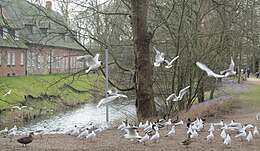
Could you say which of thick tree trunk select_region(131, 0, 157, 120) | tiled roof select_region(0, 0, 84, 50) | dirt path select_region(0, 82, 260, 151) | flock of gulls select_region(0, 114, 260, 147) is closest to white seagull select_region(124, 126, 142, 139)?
Answer: flock of gulls select_region(0, 114, 260, 147)

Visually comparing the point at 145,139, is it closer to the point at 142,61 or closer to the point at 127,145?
the point at 127,145

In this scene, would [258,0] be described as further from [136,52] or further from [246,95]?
[246,95]

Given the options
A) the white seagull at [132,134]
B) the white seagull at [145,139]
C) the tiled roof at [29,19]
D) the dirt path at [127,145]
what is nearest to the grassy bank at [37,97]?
the tiled roof at [29,19]

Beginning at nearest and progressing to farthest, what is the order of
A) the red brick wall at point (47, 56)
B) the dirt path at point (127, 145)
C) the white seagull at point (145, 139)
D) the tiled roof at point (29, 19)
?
the dirt path at point (127, 145), the white seagull at point (145, 139), the tiled roof at point (29, 19), the red brick wall at point (47, 56)

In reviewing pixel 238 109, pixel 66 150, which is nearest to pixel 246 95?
pixel 238 109

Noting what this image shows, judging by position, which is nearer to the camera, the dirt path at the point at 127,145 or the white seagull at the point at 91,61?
the dirt path at the point at 127,145

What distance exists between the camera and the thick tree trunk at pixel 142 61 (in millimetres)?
17031

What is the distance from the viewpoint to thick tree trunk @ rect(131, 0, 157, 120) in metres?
17.0

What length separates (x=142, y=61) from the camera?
56.2 feet

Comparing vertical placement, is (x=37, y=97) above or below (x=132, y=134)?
below

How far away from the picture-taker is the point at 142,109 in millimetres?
17422

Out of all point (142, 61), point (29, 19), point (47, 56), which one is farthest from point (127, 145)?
point (47, 56)

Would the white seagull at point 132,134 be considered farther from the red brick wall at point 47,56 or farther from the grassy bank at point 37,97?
the grassy bank at point 37,97

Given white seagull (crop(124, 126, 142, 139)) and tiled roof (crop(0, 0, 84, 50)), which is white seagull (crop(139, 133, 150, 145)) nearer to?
white seagull (crop(124, 126, 142, 139))
